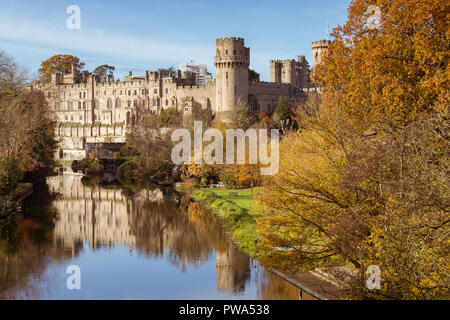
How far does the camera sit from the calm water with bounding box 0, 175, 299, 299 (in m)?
13.4

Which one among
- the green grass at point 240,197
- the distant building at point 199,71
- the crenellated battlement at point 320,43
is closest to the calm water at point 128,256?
the green grass at point 240,197

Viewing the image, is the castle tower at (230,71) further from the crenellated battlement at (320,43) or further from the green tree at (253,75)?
the green tree at (253,75)

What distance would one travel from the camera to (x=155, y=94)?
2832 inches

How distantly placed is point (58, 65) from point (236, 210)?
66.6m

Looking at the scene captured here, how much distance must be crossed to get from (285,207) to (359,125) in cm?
339

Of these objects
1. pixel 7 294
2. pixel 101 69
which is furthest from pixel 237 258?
pixel 101 69

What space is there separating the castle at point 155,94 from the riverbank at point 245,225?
26.6 metres

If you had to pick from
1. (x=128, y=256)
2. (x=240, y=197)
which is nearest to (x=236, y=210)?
(x=240, y=197)

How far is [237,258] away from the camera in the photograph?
53.6 ft

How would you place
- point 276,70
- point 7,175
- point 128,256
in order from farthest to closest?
point 276,70 → point 7,175 → point 128,256

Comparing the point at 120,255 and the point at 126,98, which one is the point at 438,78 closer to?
the point at 120,255

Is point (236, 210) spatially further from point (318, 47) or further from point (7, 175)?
point (318, 47)

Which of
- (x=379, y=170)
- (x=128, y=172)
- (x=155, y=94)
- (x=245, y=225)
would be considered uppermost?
(x=155, y=94)

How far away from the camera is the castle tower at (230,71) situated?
57938 millimetres
